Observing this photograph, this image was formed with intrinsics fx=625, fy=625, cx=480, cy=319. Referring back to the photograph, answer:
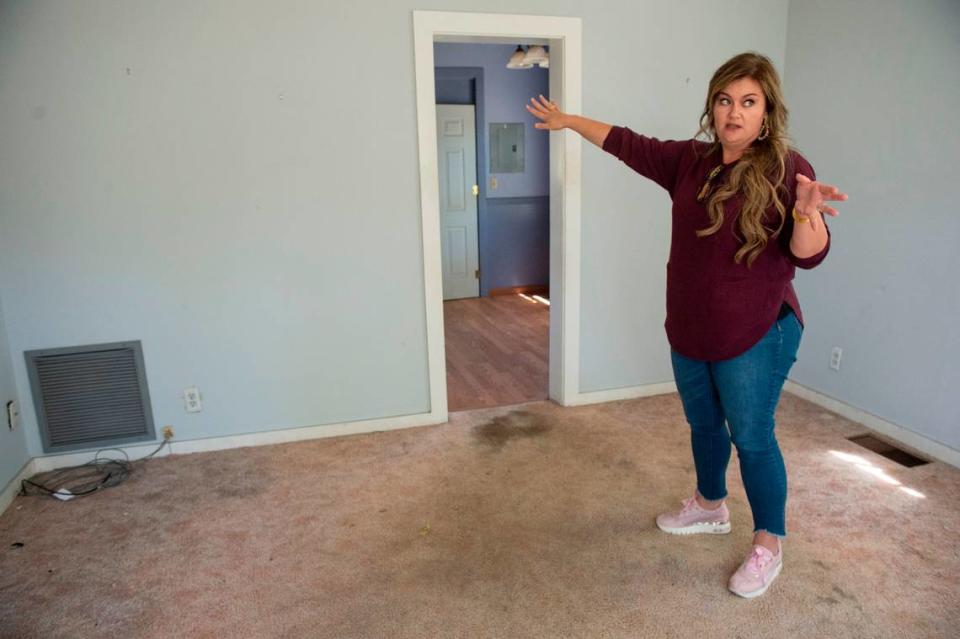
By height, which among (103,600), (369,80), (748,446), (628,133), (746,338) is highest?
(369,80)

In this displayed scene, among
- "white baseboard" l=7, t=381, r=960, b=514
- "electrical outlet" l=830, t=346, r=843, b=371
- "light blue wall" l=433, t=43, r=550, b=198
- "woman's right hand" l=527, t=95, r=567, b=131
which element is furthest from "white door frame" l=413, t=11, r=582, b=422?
"light blue wall" l=433, t=43, r=550, b=198

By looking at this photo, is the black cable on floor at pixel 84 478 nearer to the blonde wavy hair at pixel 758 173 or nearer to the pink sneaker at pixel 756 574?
the pink sneaker at pixel 756 574

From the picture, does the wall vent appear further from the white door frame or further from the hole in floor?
the hole in floor

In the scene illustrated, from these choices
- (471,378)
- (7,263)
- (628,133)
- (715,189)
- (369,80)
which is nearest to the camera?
(715,189)

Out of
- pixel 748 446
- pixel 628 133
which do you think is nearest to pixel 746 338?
pixel 748 446

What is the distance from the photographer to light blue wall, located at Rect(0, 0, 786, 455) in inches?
101

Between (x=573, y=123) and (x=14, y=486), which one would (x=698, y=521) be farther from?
(x=14, y=486)

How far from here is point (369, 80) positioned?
9.21 feet

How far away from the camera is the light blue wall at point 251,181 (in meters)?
2.57

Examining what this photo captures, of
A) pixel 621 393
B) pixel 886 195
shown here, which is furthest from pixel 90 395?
pixel 886 195

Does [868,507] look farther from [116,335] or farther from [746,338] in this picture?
[116,335]

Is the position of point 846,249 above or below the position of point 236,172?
below

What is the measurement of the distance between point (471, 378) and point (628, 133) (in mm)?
2197

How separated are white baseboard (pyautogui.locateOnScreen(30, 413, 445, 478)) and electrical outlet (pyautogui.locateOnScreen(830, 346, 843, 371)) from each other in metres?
2.05
